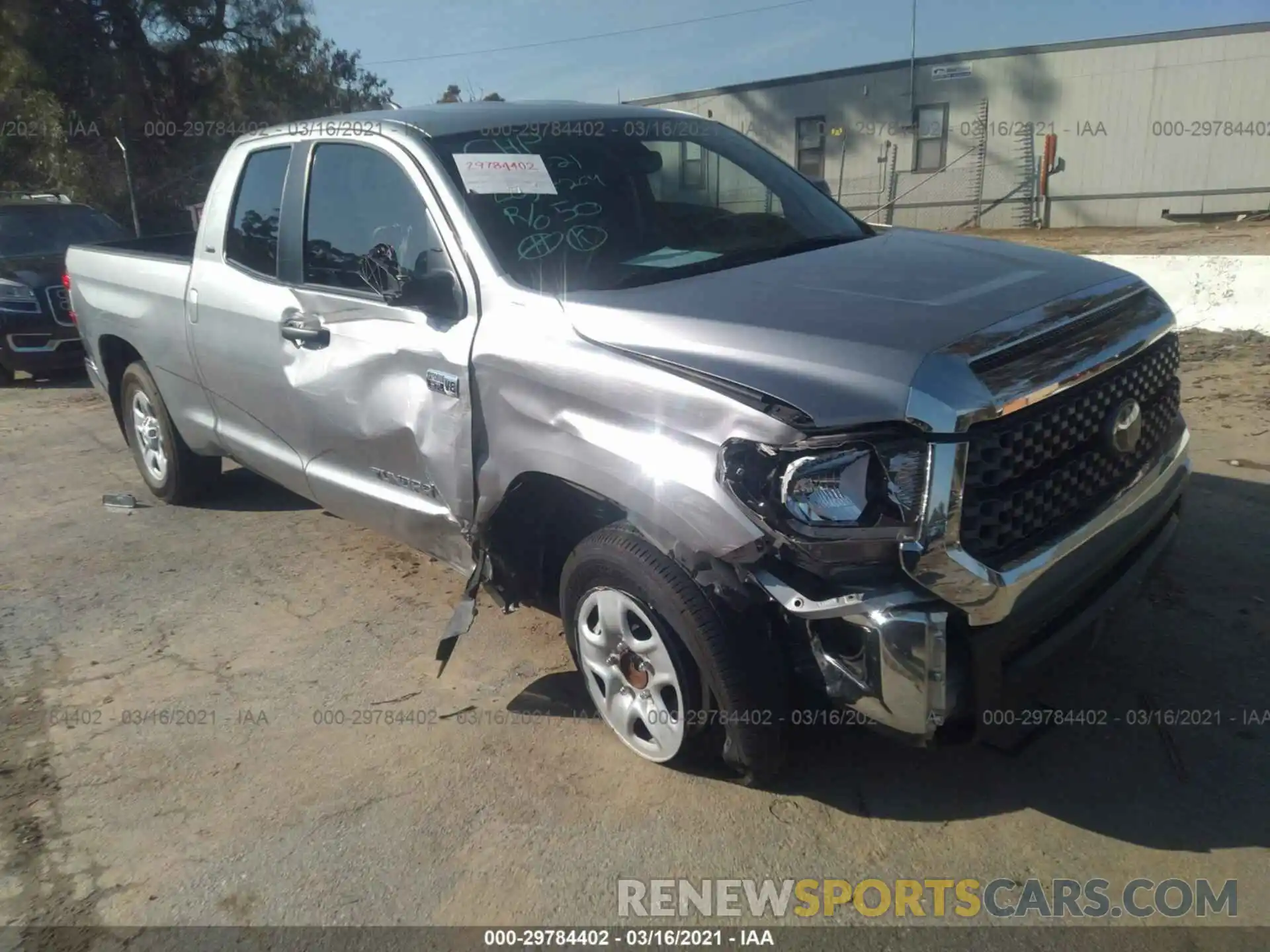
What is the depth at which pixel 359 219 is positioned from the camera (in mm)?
3777

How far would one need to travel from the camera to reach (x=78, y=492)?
20.5 feet

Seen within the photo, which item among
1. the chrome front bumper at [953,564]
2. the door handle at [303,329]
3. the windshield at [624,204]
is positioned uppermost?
the windshield at [624,204]

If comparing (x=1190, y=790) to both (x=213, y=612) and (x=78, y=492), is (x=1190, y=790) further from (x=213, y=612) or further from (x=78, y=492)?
(x=78, y=492)

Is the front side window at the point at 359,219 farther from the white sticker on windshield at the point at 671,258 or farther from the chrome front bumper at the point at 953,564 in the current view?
the chrome front bumper at the point at 953,564

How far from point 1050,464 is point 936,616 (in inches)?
24.5

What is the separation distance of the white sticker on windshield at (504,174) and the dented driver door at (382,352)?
0.59ft

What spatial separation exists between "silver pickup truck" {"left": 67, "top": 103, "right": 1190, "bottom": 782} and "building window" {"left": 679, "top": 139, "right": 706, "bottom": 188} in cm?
2

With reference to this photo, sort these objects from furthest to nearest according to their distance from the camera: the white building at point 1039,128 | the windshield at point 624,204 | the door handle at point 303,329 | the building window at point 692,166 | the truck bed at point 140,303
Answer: the white building at point 1039,128 → the truck bed at point 140,303 → the building window at point 692,166 → the door handle at point 303,329 → the windshield at point 624,204

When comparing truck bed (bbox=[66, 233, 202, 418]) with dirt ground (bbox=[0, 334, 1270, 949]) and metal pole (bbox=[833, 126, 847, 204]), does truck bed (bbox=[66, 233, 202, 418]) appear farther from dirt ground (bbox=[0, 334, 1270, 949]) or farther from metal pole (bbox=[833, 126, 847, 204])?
metal pole (bbox=[833, 126, 847, 204])

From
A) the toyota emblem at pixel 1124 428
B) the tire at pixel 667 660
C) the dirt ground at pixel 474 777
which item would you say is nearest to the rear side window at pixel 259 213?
the dirt ground at pixel 474 777

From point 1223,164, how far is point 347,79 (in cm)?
2006

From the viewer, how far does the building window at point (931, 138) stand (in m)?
21.2

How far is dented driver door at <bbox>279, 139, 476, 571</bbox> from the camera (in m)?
3.28

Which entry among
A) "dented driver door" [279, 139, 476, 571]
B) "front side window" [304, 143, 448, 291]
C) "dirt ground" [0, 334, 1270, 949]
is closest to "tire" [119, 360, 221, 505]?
"dirt ground" [0, 334, 1270, 949]
